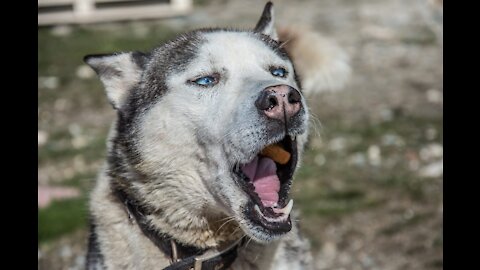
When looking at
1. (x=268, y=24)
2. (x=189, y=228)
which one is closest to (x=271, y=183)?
(x=189, y=228)

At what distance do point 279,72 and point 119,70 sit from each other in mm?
757

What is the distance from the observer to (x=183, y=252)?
3.85 meters

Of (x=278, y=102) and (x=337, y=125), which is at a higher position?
(x=278, y=102)

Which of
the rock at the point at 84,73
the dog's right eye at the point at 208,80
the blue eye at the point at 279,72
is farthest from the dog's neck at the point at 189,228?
the rock at the point at 84,73

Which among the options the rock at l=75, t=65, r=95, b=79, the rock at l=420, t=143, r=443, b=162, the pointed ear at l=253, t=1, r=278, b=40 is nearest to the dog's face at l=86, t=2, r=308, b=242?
the pointed ear at l=253, t=1, r=278, b=40

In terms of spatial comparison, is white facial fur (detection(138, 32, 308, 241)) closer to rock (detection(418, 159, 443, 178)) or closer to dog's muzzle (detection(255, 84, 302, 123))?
dog's muzzle (detection(255, 84, 302, 123))

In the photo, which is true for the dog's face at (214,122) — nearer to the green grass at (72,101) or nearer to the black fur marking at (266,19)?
the black fur marking at (266,19)

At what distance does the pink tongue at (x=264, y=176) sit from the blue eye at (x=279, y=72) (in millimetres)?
436

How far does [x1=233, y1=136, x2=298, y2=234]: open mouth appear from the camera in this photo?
3.51 meters

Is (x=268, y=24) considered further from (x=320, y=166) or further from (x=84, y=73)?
(x=84, y=73)

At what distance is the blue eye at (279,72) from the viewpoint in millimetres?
3920
